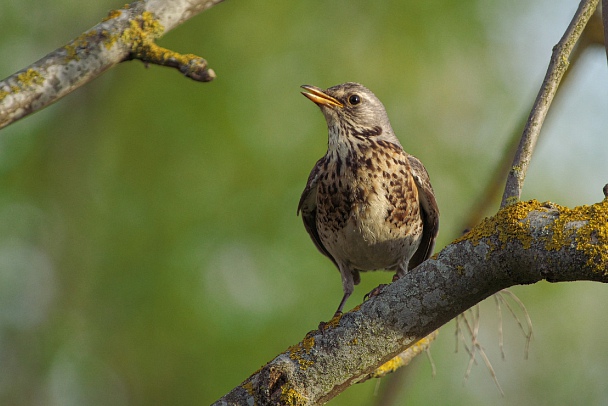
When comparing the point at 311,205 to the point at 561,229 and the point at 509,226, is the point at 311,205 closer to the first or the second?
the point at 509,226

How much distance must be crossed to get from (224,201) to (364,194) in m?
3.91

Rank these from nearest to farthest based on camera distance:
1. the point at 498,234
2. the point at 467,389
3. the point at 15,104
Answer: the point at 498,234, the point at 15,104, the point at 467,389

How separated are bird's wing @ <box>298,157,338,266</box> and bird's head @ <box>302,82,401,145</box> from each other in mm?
279

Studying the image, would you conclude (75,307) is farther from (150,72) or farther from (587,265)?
(587,265)

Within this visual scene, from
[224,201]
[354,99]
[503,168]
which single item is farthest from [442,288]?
[224,201]

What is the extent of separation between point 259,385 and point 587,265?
142 centimetres

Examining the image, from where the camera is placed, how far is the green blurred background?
864cm

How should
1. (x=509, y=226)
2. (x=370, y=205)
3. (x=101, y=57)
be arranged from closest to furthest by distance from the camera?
(x=509, y=226), (x=101, y=57), (x=370, y=205)

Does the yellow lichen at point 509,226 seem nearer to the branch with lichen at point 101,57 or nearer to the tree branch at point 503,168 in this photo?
the branch with lichen at point 101,57

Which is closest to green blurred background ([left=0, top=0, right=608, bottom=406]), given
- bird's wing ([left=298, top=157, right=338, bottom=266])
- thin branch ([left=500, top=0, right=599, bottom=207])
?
bird's wing ([left=298, top=157, right=338, bottom=266])

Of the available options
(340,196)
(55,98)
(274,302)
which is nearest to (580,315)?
(274,302)

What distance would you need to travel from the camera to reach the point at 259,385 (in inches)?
126

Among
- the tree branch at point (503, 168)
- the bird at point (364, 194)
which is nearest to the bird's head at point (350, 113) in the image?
the bird at point (364, 194)

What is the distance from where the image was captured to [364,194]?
5195mm
